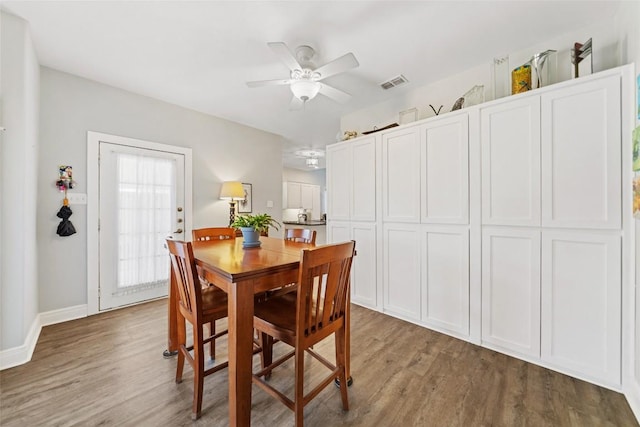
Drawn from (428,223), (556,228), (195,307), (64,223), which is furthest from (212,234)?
(556,228)

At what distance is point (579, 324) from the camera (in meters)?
1.73

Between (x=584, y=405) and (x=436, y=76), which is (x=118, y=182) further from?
(x=584, y=405)

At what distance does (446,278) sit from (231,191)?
3.00m

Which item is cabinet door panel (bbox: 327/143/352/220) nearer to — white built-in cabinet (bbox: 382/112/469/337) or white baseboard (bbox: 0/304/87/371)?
white built-in cabinet (bbox: 382/112/469/337)

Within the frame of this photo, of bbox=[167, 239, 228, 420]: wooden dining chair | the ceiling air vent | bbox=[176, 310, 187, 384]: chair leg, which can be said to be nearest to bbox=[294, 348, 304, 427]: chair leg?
bbox=[167, 239, 228, 420]: wooden dining chair

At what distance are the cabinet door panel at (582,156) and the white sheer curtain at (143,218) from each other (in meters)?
3.95

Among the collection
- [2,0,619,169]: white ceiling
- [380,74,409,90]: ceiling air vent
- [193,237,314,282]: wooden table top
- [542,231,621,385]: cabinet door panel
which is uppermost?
[380,74,409,90]: ceiling air vent

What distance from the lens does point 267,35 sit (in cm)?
207

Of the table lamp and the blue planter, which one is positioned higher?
the table lamp

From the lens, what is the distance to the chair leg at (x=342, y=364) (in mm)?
1458

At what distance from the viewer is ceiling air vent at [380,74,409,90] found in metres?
2.79

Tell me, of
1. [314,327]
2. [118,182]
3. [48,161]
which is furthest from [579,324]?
[48,161]

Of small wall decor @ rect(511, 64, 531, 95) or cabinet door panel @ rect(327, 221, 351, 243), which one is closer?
small wall decor @ rect(511, 64, 531, 95)

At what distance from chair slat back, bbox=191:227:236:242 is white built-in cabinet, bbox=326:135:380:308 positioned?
4.36ft
